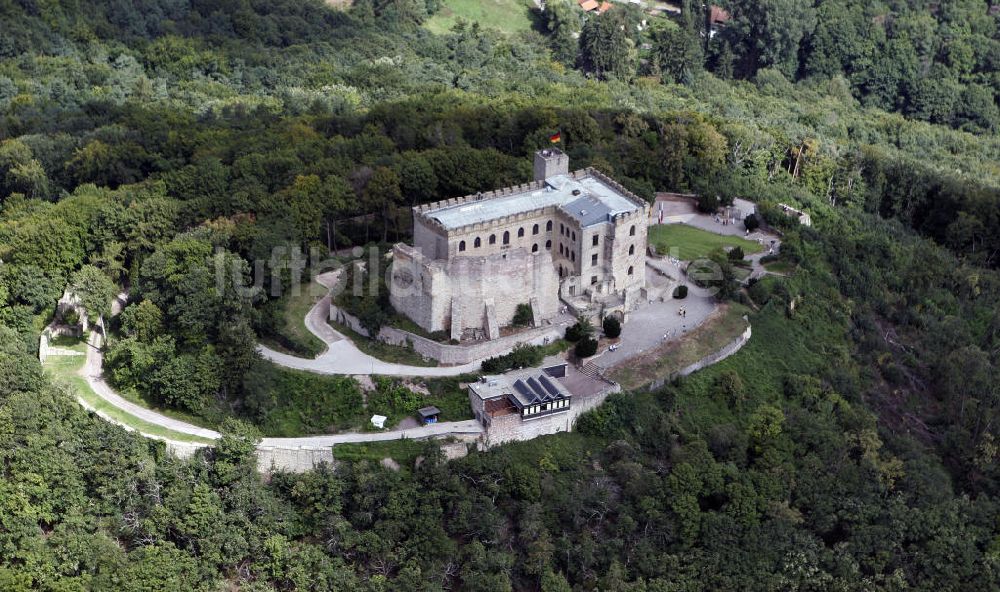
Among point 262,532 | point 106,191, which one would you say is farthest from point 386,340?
point 106,191

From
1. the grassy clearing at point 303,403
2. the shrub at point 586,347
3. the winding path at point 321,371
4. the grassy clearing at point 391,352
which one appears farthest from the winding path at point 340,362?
the shrub at point 586,347

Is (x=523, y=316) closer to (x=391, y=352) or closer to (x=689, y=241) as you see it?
(x=391, y=352)

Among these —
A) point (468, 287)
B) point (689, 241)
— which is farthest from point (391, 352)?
point (689, 241)

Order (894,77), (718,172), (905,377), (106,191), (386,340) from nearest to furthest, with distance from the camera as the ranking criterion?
(386,340)
(905,377)
(106,191)
(718,172)
(894,77)

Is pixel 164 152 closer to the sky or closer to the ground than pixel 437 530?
closer to the sky

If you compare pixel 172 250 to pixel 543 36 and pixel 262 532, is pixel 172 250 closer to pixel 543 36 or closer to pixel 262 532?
pixel 262 532

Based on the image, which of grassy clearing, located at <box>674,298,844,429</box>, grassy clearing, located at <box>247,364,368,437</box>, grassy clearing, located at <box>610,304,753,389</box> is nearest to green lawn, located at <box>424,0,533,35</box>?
grassy clearing, located at <box>674,298,844,429</box>

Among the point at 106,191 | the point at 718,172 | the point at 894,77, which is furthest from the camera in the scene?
the point at 894,77

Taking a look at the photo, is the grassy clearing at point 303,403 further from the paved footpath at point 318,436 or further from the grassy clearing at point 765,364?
the grassy clearing at point 765,364
